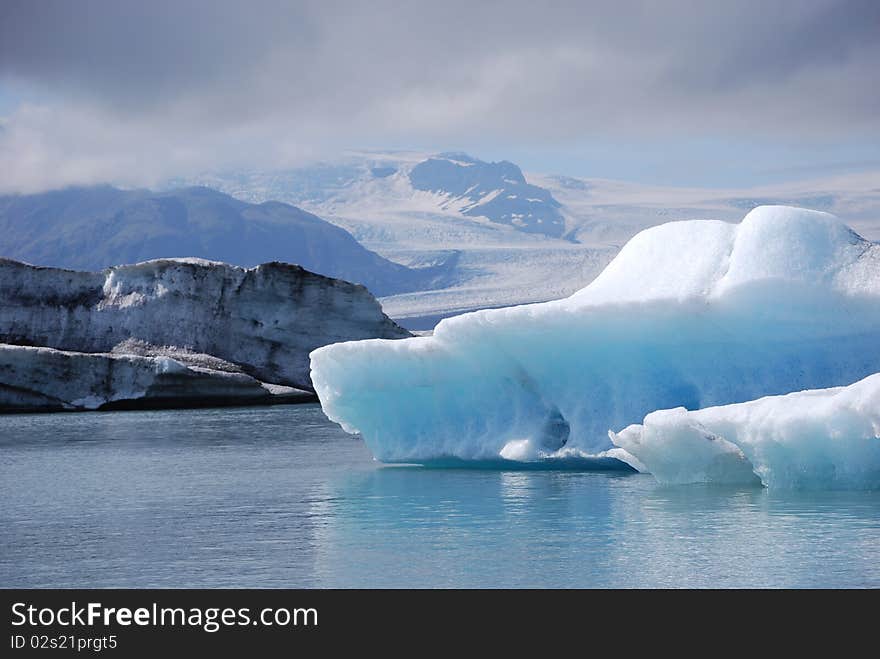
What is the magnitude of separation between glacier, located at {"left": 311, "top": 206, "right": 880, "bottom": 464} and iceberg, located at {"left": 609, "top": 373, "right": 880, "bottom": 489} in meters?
0.86

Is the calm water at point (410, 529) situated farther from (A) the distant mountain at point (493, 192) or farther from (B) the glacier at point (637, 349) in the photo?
(A) the distant mountain at point (493, 192)

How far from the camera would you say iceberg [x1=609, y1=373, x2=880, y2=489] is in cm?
866

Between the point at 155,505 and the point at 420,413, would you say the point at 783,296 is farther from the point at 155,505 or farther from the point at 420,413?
the point at 155,505

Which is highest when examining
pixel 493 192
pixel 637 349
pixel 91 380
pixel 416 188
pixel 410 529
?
pixel 416 188

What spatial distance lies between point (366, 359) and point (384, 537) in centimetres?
399

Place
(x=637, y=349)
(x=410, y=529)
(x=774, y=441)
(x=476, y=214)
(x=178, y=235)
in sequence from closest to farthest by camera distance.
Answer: (x=410, y=529), (x=774, y=441), (x=637, y=349), (x=178, y=235), (x=476, y=214)

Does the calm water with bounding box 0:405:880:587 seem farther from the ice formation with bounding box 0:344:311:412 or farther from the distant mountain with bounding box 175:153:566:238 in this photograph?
the distant mountain with bounding box 175:153:566:238

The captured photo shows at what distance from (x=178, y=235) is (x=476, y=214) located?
40.0 meters

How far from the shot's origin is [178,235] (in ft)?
313

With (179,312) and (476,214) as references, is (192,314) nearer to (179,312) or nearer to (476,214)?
(179,312)

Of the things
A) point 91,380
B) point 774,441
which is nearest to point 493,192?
point 91,380
